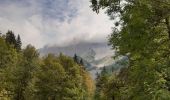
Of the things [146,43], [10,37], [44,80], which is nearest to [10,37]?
[10,37]

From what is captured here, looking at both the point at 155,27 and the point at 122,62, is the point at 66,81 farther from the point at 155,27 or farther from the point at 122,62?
the point at 155,27

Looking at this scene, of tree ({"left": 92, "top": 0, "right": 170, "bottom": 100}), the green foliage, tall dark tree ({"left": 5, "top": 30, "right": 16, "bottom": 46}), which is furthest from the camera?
Answer: tall dark tree ({"left": 5, "top": 30, "right": 16, "bottom": 46})

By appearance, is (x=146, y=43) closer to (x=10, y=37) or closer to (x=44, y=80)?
(x=44, y=80)

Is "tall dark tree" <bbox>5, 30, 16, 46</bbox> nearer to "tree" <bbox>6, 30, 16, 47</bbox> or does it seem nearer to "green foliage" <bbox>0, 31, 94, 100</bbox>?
"tree" <bbox>6, 30, 16, 47</bbox>

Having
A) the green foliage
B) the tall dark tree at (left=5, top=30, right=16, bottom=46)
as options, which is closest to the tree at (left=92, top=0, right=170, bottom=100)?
the green foliage

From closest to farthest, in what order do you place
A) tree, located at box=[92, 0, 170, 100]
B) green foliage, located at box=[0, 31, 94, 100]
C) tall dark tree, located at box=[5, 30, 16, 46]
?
1. tree, located at box=[92, 0, 170, 100]
2. green foliage, located at box=[0, 31, 94, 100]
3. tall dark tree, located at box=[5, 30, 16, 46]

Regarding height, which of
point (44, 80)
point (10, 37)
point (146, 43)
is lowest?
point (44, 80)

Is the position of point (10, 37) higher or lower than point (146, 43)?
higher

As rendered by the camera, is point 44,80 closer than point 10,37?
Yes

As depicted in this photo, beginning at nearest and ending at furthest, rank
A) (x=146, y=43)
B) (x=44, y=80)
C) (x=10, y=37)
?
(x=146, y=43)
(x=44, y=80)
(x=10, y=37)

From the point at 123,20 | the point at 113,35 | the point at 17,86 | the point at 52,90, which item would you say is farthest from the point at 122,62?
the point at 17,86

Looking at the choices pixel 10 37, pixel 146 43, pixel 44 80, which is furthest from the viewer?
pixel 10 37

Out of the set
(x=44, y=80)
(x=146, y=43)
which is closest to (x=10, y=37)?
(x=44, y=80)

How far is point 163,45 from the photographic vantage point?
76.1ft
